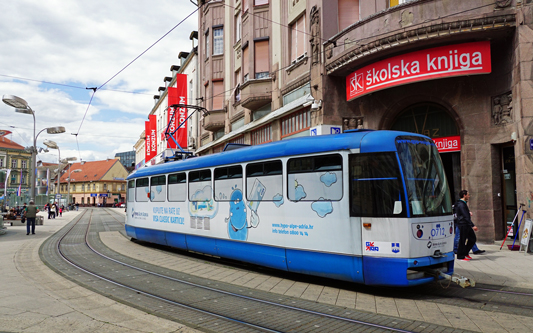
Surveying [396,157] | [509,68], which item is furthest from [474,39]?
[396,157]

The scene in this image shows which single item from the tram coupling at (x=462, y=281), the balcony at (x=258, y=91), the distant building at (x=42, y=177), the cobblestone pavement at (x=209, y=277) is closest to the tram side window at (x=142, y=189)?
the cobblestone pavement at (x=209, y=277)

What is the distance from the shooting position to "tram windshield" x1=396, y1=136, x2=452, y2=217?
22.0ft

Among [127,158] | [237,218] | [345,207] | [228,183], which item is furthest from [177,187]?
[127,158]

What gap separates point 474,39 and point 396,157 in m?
7.62

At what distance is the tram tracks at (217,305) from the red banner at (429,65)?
28.9 ft

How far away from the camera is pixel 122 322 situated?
17.9 ft

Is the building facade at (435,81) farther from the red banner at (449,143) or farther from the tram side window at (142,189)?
the tram side window at (142,189)

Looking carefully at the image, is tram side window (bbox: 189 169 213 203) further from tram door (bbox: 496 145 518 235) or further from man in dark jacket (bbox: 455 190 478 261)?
tram door (bbox: 496 145 518 235)

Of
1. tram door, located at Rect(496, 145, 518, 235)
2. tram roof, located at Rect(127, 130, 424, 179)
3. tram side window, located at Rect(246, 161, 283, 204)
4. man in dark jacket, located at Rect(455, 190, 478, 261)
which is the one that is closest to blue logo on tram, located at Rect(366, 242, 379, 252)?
tram roof, located at Rect(127, 130, 424, 179)

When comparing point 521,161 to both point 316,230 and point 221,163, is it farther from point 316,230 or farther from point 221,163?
point 221,163

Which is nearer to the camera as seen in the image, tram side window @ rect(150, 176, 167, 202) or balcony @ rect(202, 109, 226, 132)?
tram side window @ rect(150, 176, 167, 202)

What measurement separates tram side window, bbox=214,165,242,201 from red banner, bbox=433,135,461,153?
8.17 meters

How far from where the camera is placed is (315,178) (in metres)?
7.59

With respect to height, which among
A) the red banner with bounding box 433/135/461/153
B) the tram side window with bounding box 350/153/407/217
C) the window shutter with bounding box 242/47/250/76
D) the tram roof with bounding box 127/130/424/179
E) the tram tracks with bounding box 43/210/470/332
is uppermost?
the window shutter with bounding box 242/47/250/76
